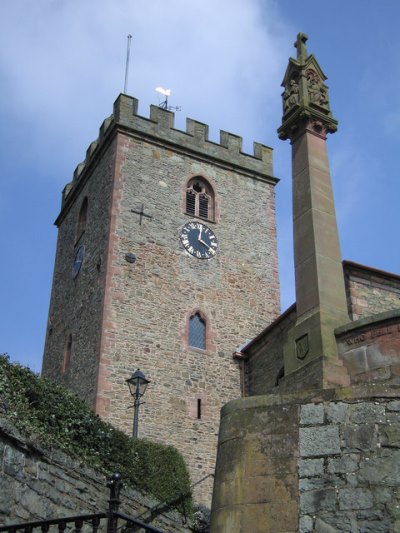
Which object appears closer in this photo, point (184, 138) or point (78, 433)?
point (78, 433)

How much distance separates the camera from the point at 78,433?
11.5m

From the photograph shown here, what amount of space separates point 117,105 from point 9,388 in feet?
53.1

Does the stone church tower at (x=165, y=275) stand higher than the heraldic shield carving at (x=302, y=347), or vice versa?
the stone church tower at (x=165, y=275)

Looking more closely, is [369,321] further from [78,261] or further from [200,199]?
[78,261]

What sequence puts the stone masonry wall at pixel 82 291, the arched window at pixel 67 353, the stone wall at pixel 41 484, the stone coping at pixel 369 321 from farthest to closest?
the arched window at pixel 67 353, the stone masonry wall at pixel 82 291, the stone wall at pixel 41 484, the stone coping at pixel 369 321

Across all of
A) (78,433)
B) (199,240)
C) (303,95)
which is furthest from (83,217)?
(303,95)

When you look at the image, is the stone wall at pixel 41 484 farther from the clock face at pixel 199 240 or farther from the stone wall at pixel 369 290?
the clock face at pixel 199 240

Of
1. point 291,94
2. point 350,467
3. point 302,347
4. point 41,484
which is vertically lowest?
point 350,467

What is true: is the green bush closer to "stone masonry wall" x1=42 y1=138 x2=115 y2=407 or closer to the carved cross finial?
the carved cross finial

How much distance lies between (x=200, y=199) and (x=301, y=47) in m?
14.4

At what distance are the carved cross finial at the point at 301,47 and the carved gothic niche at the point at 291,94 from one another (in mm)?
257

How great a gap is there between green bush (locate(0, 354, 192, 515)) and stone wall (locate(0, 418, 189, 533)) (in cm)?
24

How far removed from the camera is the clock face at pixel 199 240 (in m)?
23.5

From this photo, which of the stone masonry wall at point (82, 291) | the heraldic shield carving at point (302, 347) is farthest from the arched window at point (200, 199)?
the heraldic shield carving at point (302, 347)
